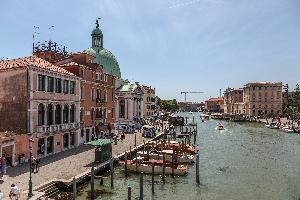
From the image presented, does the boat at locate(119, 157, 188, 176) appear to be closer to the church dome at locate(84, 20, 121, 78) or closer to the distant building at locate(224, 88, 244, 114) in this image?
the church dome at locate(84, 20, 121, 78)

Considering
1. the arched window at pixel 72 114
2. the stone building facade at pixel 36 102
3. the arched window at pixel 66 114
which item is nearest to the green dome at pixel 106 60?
the arched window at pixel 72 114

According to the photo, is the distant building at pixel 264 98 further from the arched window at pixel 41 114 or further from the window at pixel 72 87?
the arched window at pixel 41 114

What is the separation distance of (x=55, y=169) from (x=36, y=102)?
7.58 metres

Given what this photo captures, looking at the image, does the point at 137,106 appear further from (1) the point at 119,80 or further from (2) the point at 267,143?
(2) the point at 267,143

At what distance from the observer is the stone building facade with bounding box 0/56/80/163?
107 ft

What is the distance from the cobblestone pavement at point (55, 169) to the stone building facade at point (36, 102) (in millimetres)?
1666

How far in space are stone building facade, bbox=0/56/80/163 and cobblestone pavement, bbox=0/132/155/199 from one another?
1.67 meters

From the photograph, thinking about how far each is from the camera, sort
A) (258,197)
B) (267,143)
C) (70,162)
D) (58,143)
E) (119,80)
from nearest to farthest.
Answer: (258,197) < (70,162) < (58,143) < (267,143) < (119,80)

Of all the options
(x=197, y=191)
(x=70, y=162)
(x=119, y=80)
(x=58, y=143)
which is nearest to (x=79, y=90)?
(x=58, y=143)

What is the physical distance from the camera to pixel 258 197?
90.3 ft

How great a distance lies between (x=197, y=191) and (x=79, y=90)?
20.5 meters

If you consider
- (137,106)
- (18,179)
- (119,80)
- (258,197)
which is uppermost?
(119,80)

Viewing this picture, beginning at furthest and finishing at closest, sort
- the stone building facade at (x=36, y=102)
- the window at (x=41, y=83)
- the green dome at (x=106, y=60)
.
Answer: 1. the green dome at (x=106, y=60)
2. the window at (x=41, y=83)
3. the stone building facade at (x=36, y=102)

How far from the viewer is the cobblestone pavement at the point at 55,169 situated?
81.7 ft
